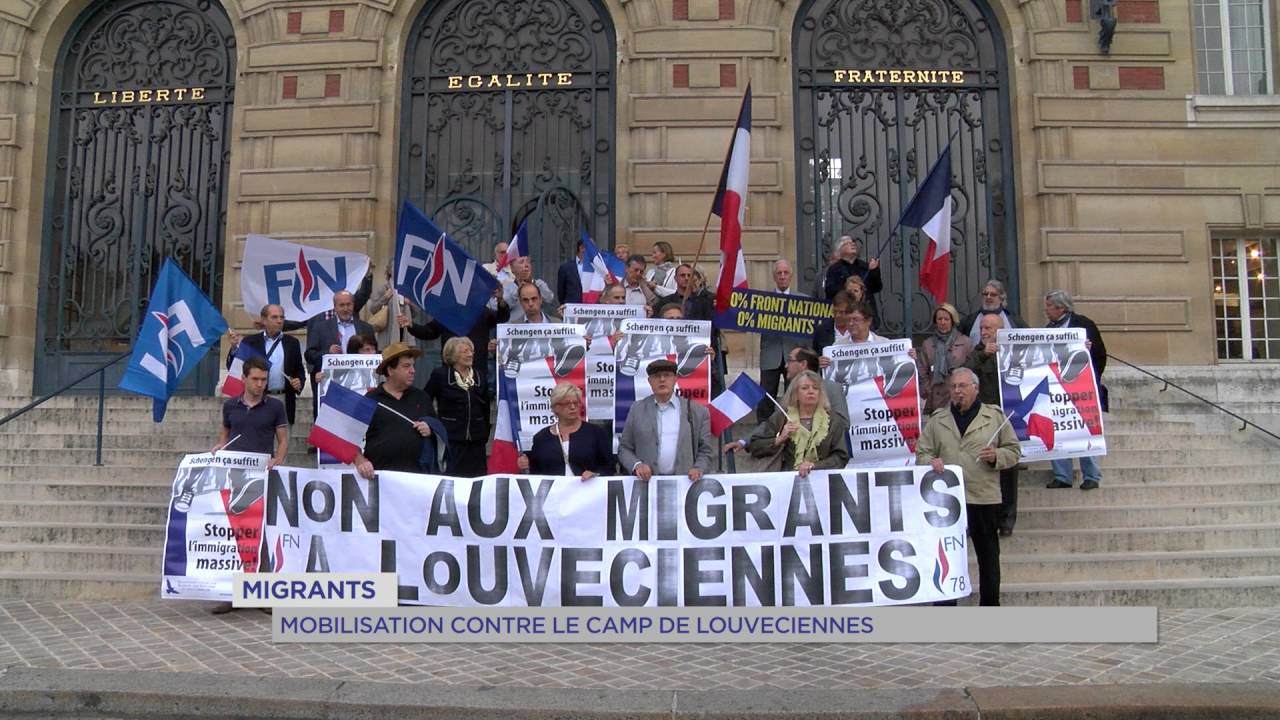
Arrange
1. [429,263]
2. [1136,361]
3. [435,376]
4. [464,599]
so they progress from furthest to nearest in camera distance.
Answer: [1136,361]
[429,263]
[435,376]
[464,599]

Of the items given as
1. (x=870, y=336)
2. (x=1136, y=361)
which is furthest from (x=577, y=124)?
(x=1136, y=361)

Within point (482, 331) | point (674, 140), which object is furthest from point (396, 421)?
point (674, 140)

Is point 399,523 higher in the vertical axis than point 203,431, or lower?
lower

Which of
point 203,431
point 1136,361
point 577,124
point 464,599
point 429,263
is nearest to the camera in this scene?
point 464,599

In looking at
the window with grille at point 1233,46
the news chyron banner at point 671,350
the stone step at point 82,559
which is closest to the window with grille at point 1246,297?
the window with grille at point 1233,46

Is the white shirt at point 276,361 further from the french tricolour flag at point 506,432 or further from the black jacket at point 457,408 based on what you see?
the french tricolour flag at point 506,432

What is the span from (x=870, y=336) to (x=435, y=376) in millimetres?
4065

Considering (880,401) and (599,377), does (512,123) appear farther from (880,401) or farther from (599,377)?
(880,401)

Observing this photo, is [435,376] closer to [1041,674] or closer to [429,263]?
[429,263]

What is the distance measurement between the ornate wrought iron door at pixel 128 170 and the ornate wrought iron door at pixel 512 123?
3.11 metres

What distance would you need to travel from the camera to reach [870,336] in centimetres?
912

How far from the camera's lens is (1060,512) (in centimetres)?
869

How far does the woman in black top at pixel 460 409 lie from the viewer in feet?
26.6

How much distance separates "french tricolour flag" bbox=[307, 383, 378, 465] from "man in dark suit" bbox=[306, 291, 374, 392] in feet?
8.49
